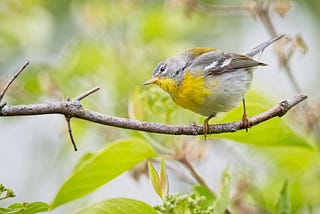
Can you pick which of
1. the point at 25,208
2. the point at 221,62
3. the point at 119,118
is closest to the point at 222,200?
the point at 119,118

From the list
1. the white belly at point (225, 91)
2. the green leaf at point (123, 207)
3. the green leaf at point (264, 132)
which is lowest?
the green leaf at point (123, 207)

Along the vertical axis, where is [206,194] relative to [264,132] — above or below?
below

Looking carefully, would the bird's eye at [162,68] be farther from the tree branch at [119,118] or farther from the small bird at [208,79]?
the tree branch at [119,118]

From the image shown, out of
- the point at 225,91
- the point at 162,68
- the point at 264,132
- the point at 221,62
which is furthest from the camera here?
the point at 162,68

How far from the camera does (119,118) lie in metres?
1.97

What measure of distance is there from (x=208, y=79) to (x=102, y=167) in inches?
40.3

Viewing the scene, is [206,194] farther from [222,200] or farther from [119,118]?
[119,118]

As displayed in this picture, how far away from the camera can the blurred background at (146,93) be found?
2.84 m

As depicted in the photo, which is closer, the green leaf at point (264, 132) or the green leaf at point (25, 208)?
the green leaf at point (25, 208)

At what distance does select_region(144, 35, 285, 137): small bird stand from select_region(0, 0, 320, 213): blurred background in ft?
0.27

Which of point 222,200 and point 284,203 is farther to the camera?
point 284,203

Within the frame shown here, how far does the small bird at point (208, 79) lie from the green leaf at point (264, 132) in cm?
46

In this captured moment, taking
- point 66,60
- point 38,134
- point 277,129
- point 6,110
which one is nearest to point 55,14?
point 38,134

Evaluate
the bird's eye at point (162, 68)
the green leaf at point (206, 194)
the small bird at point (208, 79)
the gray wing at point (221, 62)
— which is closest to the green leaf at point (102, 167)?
the green leaf at point (206, 194)
